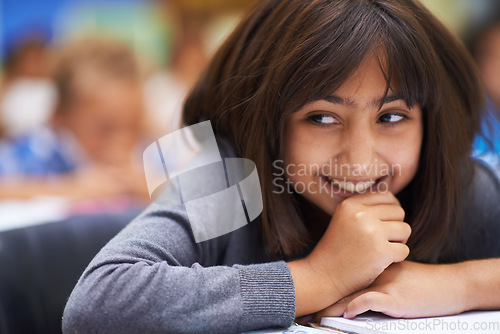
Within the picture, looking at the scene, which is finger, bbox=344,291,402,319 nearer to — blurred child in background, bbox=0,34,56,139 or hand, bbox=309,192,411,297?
hand, bbox=309,192,411,297

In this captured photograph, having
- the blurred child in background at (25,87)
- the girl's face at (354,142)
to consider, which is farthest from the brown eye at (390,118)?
the blurred child in background at (25,87)

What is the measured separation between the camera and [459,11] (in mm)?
2197

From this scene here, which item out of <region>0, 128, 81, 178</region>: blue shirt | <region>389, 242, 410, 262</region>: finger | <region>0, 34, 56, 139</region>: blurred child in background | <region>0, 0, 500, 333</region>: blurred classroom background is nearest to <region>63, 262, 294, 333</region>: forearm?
<region>389, 242, 410, 262</region>: finger

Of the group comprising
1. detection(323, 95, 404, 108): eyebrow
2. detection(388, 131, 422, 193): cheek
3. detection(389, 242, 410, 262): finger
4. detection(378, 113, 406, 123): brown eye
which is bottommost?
detection(389, 242, 410, 262): finger

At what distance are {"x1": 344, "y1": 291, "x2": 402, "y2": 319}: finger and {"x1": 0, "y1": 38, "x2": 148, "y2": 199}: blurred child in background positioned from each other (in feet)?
3.48

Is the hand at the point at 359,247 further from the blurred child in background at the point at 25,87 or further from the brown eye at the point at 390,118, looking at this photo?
the blurred child in background at the point at 25,87

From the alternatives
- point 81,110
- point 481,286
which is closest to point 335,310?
point 481,286

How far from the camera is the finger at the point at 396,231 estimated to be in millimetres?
513

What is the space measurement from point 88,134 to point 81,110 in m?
0.10

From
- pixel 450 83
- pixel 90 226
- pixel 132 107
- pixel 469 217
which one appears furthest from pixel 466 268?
pixel 132 107

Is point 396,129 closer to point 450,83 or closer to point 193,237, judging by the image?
point 450,83

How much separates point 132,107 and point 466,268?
139cm

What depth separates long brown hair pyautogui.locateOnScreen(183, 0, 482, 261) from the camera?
1.66 ft

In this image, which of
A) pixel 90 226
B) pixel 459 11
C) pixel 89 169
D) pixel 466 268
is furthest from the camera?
pixel 459 11
